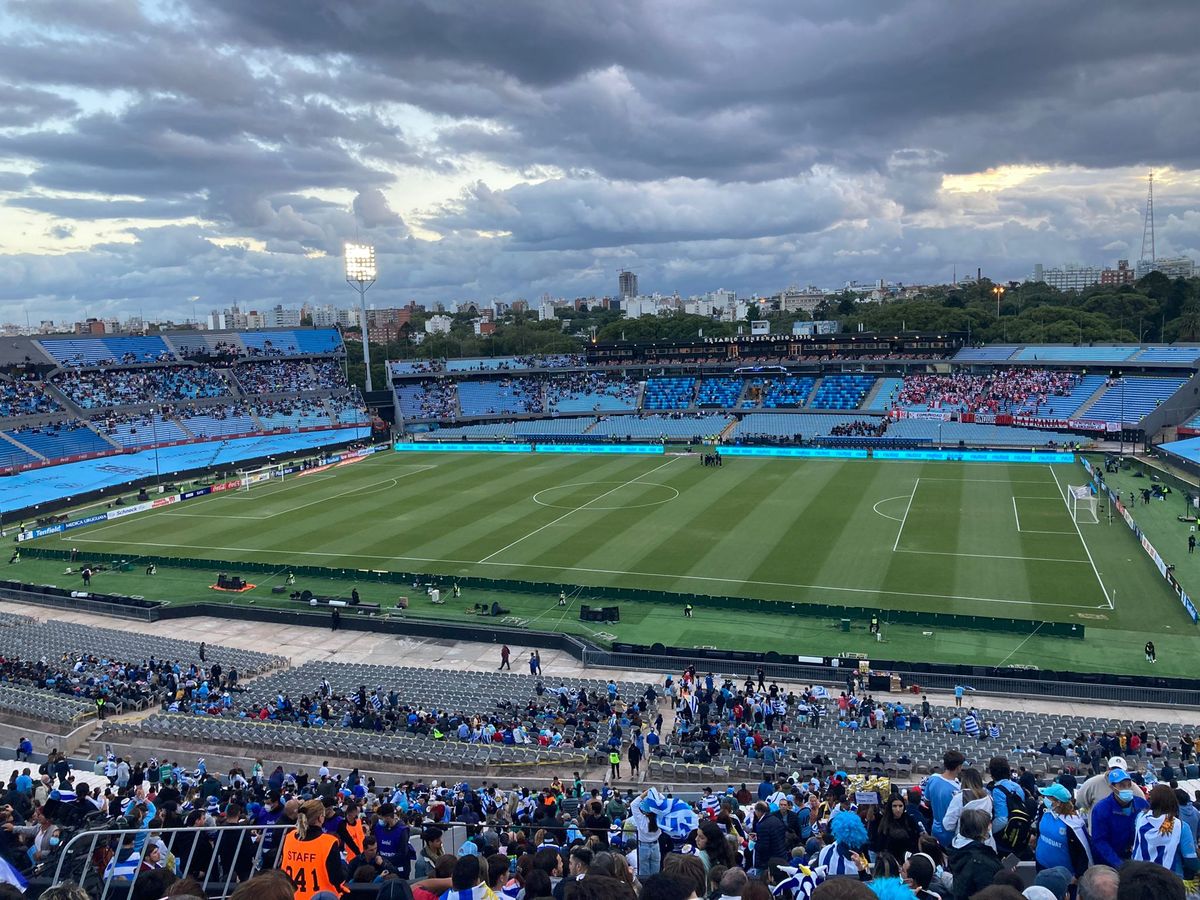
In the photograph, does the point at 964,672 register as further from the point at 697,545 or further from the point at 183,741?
the point at 183,741

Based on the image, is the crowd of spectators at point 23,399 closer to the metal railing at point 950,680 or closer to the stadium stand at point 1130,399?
the metal railing at point 950,680

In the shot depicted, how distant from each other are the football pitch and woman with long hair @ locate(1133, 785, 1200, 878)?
2958 cm

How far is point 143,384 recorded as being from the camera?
90500 mm

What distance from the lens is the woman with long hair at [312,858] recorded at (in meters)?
7.43

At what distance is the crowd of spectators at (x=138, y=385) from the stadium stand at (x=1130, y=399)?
279 ft

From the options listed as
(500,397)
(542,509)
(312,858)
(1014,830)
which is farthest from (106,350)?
(1014,830)

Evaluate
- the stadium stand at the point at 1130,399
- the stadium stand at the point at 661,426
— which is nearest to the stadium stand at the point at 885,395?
the stadium stand at the point at 661,426

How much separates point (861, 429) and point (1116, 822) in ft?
253

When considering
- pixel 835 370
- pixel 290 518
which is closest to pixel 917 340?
pixel 835 370

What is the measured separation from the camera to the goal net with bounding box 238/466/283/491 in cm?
6844

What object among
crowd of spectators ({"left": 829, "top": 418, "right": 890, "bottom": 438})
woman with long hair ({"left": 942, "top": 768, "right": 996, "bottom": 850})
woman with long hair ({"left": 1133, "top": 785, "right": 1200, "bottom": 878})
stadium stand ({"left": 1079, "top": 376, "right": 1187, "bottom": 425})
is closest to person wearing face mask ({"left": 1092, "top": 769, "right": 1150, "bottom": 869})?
woman with long hair ({"left": 1133, "top": 785, "right": 1200, "bottom": 878})

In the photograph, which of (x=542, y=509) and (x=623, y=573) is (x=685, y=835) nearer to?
(x=623, y=573)

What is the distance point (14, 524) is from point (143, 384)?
1442 inches

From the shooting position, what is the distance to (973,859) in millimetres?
6988
